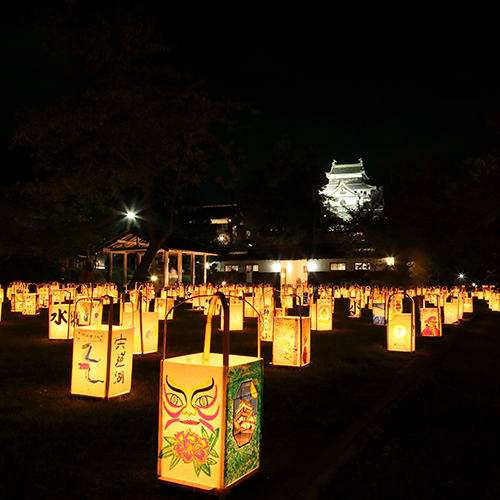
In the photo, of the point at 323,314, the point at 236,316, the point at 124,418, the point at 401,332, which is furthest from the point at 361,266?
the point at 124,418

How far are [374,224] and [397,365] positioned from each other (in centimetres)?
1982

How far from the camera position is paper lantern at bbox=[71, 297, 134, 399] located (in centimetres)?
568

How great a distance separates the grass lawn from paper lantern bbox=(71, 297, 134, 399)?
0.40 ft

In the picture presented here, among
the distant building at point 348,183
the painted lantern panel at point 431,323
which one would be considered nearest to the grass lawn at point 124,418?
the painted lantern panel at point 431,323

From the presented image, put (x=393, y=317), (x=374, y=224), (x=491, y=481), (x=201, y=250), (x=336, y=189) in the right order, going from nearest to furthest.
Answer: (x=491, y=481) < (x=393, y=317) < (x=374, y=224) < (x=201, y=250) < (x=336, y=189)

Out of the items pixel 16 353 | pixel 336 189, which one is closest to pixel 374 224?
pixel 16 353

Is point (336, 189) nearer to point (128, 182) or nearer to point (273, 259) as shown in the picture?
point (273, 259)

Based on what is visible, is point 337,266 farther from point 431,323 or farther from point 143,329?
point 143,329

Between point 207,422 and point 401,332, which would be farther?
point 401,332

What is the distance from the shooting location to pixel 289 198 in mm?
47188

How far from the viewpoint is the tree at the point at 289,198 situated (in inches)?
1863

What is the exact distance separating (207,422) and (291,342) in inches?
183

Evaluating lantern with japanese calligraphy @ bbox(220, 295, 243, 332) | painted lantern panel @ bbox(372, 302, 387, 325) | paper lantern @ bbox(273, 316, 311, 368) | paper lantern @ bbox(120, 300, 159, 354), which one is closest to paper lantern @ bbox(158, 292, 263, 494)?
paper lantern @ bbox(273, 316, 311, 368)

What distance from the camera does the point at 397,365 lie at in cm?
839
